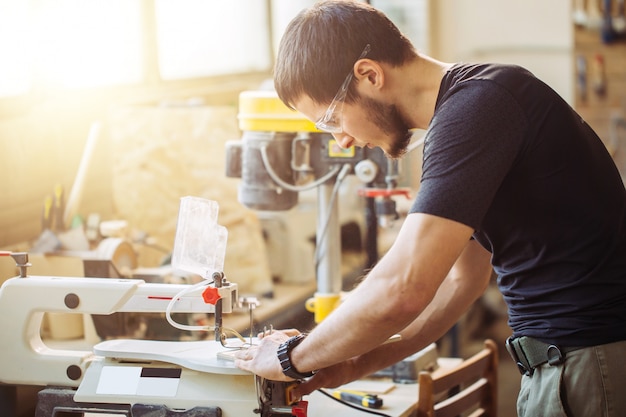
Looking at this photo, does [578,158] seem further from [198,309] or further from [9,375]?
[9,375]

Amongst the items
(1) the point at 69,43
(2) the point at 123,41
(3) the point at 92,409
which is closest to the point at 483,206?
(3) the point at 92,409

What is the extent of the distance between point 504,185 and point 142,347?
74cm

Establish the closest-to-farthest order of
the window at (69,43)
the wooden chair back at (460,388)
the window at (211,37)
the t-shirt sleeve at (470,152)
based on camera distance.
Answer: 1. the t-shirt sleeve at (470,152)
2. the wooden chair back at (460,388)
3. the window at (69,43)
4. the window at (211,37)

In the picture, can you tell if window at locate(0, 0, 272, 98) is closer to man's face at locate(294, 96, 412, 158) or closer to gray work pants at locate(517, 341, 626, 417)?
man's face at locate(294, 96, 412, 158)

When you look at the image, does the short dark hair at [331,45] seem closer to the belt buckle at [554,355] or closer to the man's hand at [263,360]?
the man's hand at [263,360]

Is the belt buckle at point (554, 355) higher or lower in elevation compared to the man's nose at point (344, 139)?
lower

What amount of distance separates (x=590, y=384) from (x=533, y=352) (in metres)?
0.11

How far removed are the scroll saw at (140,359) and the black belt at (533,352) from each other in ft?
1.32

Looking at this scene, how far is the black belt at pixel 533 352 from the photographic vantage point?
1551 mm

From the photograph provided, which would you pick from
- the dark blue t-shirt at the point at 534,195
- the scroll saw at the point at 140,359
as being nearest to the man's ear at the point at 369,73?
the dark blue t-shirt at the point at 534,195

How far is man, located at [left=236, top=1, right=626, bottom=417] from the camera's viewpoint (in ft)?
4.63

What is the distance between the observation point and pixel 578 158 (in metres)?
1.50

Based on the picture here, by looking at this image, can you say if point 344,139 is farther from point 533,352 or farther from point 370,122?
point 533,352

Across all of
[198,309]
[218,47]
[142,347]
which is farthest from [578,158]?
[218,47]
